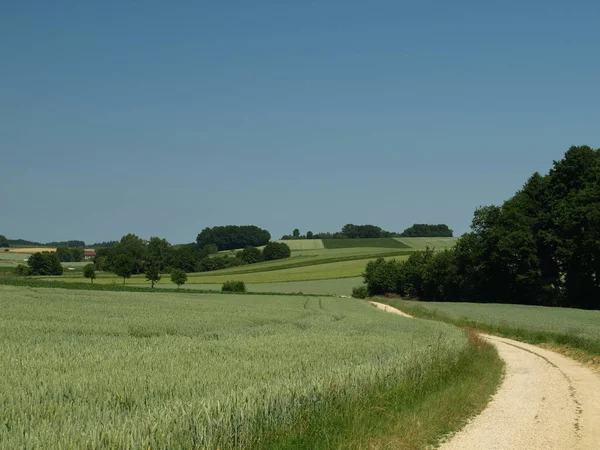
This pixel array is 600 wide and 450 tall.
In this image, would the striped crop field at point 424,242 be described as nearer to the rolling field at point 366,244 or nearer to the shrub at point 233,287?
the rolling field at point 366,244

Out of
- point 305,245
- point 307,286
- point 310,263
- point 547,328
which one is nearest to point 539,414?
point 547,328

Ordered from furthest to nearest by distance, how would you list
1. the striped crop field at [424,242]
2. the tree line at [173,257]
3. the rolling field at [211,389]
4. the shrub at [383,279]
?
the striped crop field at [424,242], the tree line at [173,257], the shrub at [383,279], the rolling field at [211,389]

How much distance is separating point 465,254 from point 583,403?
65.5m

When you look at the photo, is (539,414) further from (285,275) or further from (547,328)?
(285,275)

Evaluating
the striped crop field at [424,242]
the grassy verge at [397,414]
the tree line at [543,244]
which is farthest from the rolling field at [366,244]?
the grassy verge at [397,414]

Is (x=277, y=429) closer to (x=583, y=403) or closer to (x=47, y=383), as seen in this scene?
(x=47, y=383)

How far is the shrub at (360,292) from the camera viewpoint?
306ft

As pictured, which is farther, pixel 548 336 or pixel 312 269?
pixel 312 269

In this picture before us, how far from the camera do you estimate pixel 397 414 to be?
12.3 metres

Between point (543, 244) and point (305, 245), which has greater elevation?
point (305, 245)

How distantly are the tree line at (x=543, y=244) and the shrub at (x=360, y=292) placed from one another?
15554mm

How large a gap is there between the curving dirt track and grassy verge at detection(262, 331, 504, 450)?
354 mm

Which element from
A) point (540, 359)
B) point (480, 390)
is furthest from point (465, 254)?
point (480, 390)

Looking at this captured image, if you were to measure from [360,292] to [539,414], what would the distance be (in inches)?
3152
